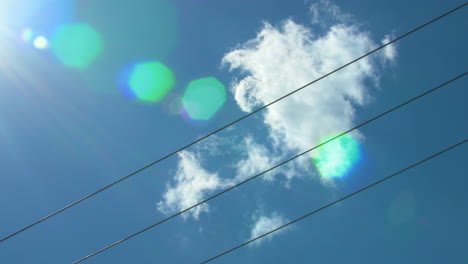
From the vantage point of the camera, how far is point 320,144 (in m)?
9.60
